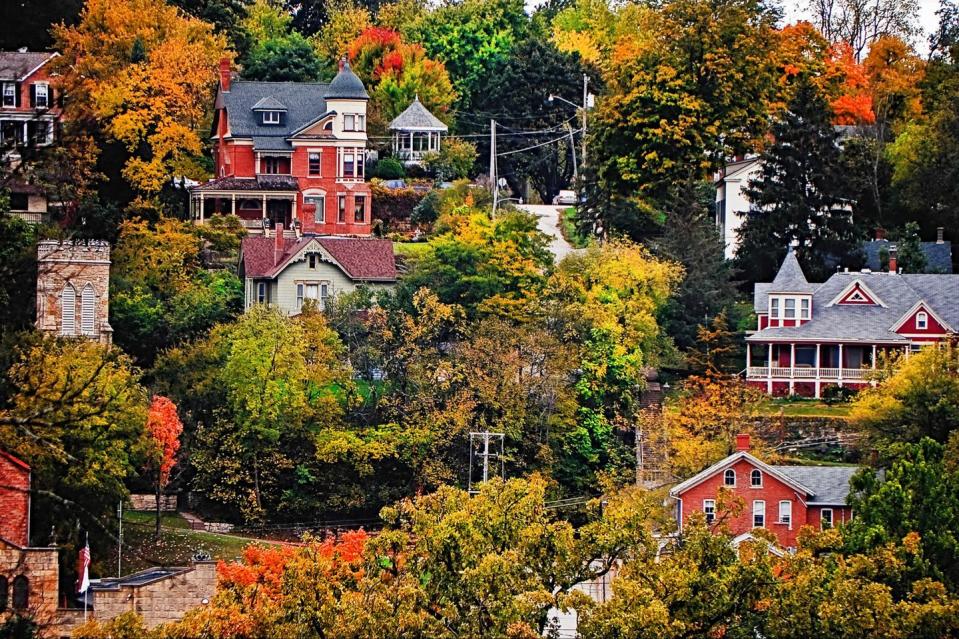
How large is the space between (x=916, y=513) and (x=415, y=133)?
163 ft

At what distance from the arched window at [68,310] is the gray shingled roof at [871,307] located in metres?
25.7

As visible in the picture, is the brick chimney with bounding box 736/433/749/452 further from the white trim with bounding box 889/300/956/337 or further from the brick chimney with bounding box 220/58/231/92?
the brick chimney with bounding box 220/58/231/92

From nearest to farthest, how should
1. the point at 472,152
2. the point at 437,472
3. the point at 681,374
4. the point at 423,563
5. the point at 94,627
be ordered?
the point at 94,627, the point at 423,563, the point at 437,472, the point at 681,374, the point at 472,152

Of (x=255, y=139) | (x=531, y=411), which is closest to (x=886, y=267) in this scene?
→ (x=531, y=411)

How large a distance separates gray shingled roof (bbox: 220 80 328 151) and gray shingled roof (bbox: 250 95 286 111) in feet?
0.55

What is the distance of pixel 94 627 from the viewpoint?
44688 millimetres

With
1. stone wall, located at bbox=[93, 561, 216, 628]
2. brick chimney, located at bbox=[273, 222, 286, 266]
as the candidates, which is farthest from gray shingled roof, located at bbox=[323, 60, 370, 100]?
stone wall, located at bbox=[93, 561, 216, 628]

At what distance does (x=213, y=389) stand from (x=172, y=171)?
18431mm

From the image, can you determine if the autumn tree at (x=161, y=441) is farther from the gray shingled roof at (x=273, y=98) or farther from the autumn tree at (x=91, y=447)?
the gray shingled roof at (x=273, y=98)

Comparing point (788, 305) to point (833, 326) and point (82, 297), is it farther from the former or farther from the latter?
point (82, 297)

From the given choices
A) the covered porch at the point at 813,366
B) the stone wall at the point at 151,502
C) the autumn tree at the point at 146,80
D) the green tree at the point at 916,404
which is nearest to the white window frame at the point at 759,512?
the green tree at the point at 916,404

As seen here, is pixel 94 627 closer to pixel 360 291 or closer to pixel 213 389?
pixel 213 389

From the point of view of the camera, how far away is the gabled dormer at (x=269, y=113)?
321 ft

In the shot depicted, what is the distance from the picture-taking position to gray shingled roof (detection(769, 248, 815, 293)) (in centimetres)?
8362
